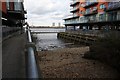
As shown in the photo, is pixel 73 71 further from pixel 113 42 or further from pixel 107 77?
Result: pixel 113 42

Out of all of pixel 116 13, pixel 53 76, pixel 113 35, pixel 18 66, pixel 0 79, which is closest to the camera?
pixel 0 79

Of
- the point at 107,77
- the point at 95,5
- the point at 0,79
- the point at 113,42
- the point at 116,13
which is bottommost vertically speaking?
the point at 107,77

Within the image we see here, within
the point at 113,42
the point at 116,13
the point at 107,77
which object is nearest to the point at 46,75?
the point at 107,77

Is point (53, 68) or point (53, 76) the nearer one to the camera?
point (53, 76)

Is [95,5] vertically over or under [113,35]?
over

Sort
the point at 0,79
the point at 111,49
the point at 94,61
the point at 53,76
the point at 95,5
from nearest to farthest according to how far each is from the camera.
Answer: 1. the point at 0,79
2. the point at 53,76
3. the point at 111,49
4. the point at 94,61
5. the point at 95,5

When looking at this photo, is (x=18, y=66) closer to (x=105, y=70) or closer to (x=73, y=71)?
(x=73, y=71)

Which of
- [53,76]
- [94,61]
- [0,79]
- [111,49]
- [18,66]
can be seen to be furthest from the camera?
[94,61]

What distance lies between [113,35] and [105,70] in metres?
1.87

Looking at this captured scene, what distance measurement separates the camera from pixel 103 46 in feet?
37.8

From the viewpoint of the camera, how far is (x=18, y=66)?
7.70 metres

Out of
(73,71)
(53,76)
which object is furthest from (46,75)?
(73,71)

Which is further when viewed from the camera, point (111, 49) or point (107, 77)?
point (111, 49)

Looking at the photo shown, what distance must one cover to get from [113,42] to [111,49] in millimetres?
396
